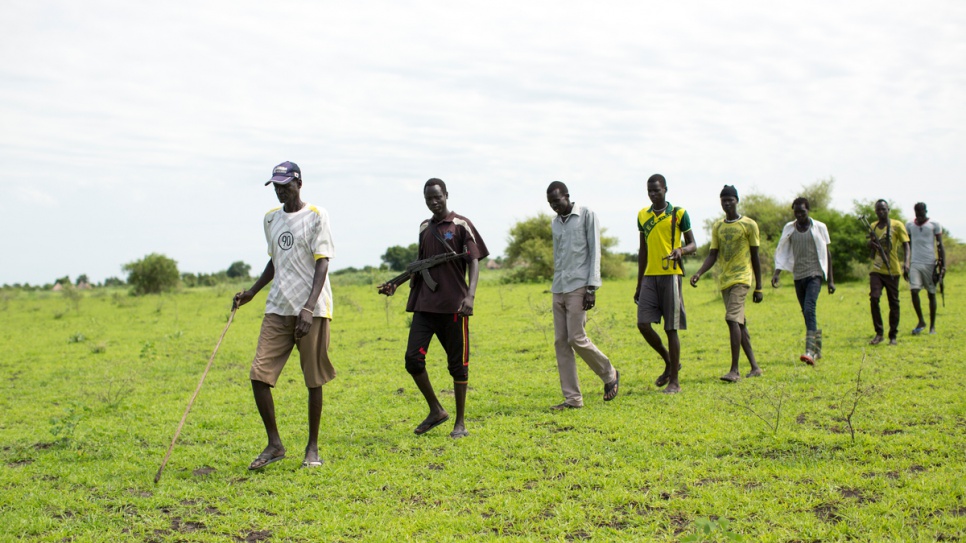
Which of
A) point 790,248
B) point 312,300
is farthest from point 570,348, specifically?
point 790,248

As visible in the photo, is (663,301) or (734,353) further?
(734,353)

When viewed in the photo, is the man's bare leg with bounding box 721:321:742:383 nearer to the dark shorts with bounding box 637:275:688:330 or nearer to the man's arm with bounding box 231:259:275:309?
the dark shorts with bounding box 637:275:688:330

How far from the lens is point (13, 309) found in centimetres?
2780

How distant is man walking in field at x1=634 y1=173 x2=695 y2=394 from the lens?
7.76 metres

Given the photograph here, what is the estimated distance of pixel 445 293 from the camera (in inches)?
256

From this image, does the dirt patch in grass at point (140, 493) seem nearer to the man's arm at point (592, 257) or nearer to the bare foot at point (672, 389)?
the man's arm at point (592, 257)

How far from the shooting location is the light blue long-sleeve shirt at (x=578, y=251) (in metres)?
7.23

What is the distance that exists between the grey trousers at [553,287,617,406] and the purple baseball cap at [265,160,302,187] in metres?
2.89

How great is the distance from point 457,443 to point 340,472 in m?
1.10

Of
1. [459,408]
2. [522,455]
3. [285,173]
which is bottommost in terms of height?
[522,455]

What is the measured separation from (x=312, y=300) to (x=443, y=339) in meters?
1.45

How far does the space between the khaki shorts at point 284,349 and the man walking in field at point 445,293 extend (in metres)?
0.87

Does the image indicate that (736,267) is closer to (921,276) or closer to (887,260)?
(887,260)

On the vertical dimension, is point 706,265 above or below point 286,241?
below
